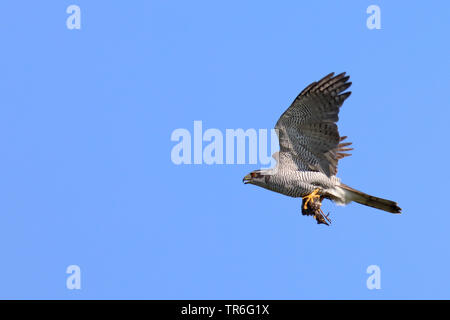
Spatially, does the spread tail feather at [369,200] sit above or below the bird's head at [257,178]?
below

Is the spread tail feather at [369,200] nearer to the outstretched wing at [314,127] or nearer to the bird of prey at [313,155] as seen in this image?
the bird of prey at [313,155]

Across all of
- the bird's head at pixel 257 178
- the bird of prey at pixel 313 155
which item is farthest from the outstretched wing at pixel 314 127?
the bird's head at pixel 257 178

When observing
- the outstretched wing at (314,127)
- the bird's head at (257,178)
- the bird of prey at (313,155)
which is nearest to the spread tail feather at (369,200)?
the bird of prey at (313,155)

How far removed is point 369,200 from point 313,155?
1.07 meters

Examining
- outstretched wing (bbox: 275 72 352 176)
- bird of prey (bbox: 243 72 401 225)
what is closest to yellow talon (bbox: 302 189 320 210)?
bird of prey (bbox: 243 72 401 225)

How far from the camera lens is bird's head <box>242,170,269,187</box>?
12.8 metres

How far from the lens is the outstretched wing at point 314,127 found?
40.0ft

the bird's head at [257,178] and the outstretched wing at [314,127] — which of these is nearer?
the outstretched wing at [314,127]

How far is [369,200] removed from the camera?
1281cm

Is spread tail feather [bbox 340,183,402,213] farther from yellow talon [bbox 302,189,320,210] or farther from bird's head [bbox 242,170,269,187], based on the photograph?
bird's head [bbox 242,170,269,187]

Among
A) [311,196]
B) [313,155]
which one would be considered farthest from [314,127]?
[311,196]

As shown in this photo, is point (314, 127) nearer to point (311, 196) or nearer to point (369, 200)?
point (311, 196)
